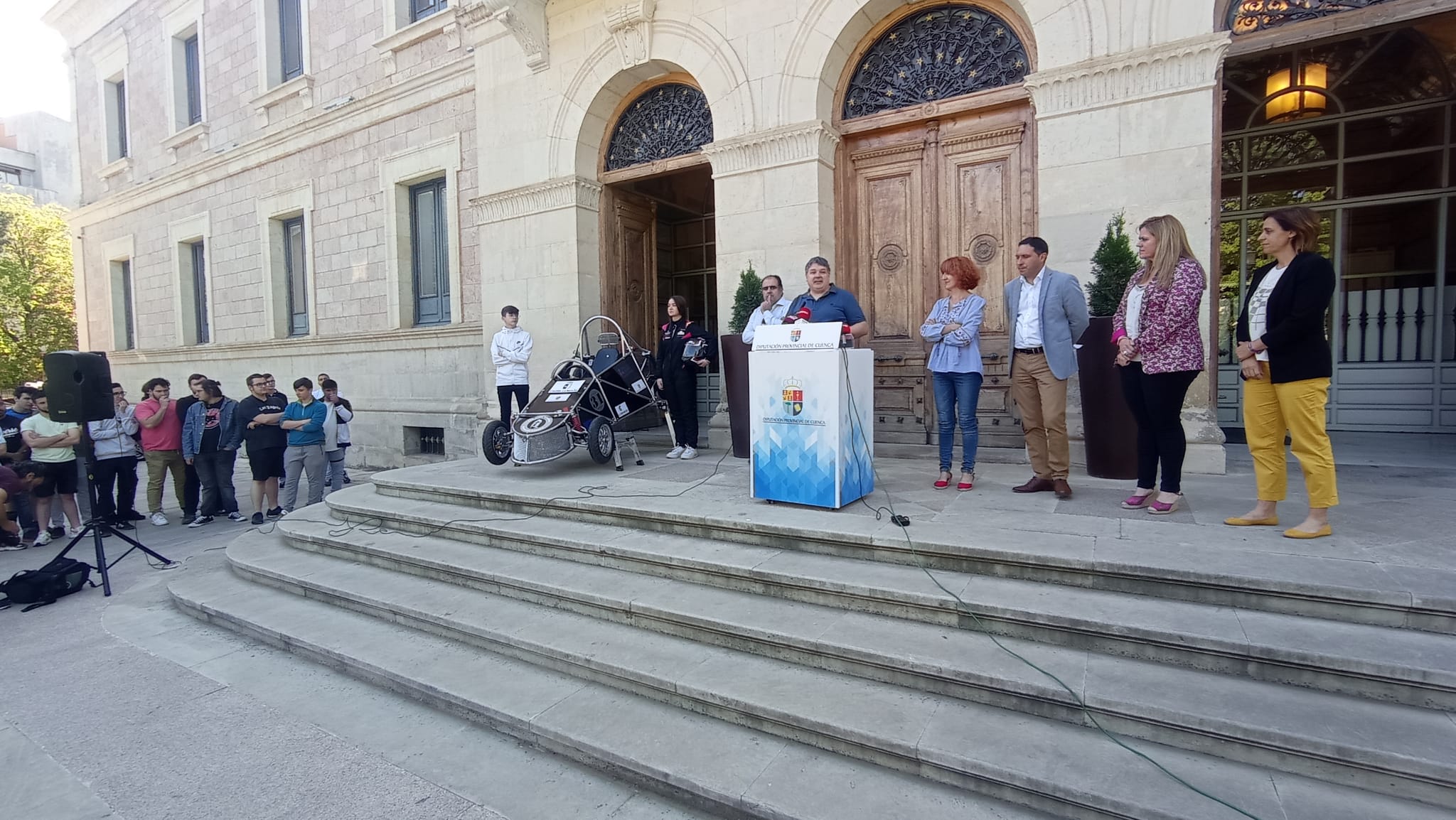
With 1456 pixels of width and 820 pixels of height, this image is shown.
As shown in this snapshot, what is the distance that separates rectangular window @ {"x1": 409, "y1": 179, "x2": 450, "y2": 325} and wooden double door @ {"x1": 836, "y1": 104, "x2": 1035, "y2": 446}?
723 centimetres

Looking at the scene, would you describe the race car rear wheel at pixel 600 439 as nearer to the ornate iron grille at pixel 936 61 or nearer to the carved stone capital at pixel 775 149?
the carved stone capital at pixel 775 149

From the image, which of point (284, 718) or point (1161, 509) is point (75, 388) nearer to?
point (284, 718)

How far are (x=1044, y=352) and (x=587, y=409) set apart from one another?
14.0ft

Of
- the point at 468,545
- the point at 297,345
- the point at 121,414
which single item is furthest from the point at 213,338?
the point at 468,545

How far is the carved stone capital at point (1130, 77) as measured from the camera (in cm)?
534

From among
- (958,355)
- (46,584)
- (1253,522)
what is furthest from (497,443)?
(1253,522)

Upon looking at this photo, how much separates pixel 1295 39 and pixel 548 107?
819cm

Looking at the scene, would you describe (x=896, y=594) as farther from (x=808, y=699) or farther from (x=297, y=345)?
(x=297, y=345)


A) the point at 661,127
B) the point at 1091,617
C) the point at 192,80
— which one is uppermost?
the point at 192,80

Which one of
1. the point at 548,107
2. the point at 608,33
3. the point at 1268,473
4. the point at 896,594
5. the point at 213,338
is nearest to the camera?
the point at 896,594

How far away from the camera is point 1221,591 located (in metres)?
3.04

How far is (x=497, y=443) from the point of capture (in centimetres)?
698

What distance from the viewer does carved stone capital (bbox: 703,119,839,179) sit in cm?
706

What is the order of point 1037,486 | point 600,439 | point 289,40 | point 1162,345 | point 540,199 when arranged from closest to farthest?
point 1162,345
point 1037,486
point 600,439
point 540,199
point 289,40
